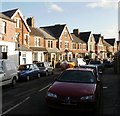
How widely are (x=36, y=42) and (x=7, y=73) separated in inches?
1364

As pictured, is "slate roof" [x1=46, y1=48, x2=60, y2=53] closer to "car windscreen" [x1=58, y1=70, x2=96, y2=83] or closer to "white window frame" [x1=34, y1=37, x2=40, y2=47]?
"white window frame" [x1=34, y1=37, x2=40, y2=47]

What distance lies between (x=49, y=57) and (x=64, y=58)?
30.4ft

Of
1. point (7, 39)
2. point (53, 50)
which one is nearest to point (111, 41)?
point (53, 50)

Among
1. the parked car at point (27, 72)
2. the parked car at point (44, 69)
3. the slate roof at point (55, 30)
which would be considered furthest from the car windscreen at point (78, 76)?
the slate roof at point (55, 30)

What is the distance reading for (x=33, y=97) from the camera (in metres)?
13.2

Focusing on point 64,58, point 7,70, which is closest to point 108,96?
point 7,70

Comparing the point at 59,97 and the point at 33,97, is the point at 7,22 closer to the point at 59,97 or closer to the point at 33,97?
the point at 33,97

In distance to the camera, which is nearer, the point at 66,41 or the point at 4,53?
the point at 4,53

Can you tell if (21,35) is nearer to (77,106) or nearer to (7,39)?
(7,39)

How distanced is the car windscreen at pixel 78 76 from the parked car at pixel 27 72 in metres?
11.8

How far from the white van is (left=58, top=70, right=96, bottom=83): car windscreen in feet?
19.8

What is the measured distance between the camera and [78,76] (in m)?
11.1

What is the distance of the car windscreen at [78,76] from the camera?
10719 millimetres

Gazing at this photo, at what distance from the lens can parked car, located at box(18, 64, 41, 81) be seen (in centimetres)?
2281
